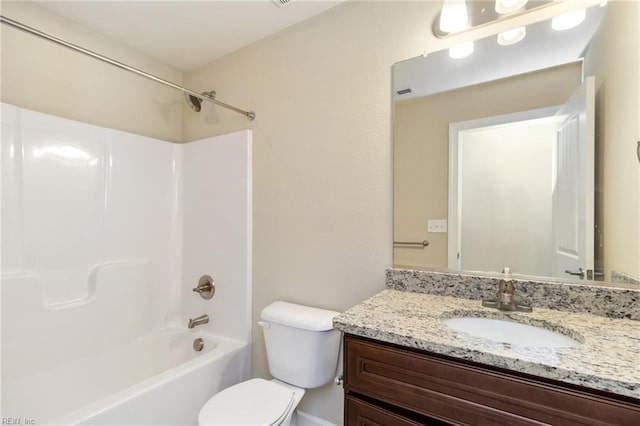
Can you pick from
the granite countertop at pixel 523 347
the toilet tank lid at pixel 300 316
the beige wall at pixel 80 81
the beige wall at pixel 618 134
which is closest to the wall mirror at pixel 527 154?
the beige wall at pixel 618 134

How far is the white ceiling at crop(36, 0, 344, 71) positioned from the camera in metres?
1.67

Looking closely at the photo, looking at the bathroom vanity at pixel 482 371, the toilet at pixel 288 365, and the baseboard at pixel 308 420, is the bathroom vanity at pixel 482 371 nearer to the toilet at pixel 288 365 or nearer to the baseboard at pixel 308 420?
the toilet at pixel 288 365

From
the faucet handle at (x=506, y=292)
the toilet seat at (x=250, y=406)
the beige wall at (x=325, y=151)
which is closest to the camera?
the faucet handle at (x=506, y=292)

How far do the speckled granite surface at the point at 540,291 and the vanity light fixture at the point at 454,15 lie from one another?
3.56ft

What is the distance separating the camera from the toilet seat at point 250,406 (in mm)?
1269

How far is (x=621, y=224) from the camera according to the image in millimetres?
1065

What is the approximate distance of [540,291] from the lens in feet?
3.84

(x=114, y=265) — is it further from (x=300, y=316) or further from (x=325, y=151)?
(x=325, y=151)

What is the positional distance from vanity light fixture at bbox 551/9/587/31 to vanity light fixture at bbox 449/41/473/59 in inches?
11.5

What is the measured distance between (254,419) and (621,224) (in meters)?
1.58

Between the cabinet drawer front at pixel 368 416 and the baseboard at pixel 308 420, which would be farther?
the baseboard at pixel 308 420

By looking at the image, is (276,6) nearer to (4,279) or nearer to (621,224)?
(621,224)

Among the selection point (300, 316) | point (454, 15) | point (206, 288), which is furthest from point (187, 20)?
point (300, 316)

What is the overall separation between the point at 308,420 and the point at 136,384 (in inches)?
36.8
